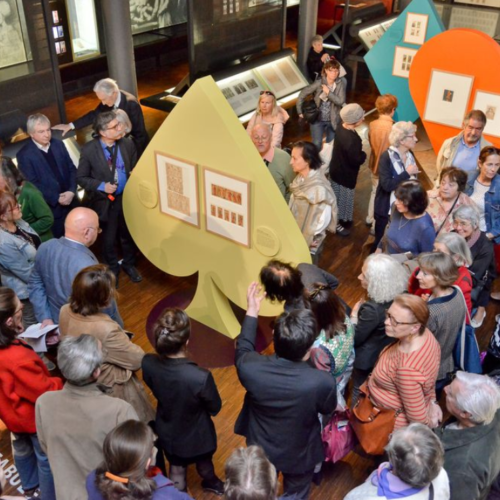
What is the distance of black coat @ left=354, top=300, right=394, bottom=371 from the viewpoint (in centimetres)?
336

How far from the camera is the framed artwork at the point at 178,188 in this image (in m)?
4.25

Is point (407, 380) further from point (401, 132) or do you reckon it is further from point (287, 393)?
point (401, 132)

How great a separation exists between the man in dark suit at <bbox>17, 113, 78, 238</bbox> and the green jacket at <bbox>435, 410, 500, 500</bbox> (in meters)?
3.86

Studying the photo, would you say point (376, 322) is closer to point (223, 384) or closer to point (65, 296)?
point (223, 384)

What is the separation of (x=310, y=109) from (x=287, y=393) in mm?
5085

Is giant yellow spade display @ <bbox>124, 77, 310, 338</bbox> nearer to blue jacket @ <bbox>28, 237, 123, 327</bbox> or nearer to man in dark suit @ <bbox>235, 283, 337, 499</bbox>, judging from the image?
blue jacket @ <bbox>28, 237, 123, 327</bbox>

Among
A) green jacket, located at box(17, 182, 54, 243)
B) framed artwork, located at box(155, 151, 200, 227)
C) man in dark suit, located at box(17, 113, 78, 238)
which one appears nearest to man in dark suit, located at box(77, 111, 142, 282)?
man in dark suit, located at box(17, 113, 78, 238)

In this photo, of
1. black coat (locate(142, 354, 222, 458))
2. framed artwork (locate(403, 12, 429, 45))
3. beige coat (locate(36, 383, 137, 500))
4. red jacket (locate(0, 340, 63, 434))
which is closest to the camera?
beige coat (locate(36, 383, 137, 500))

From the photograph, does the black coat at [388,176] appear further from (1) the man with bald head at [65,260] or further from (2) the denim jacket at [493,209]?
(1) the man with bald head at [65,260]

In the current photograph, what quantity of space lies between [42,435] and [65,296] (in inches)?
48.9

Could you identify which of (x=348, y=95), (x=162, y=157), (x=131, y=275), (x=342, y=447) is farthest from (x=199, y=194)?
(x=348, y=95)

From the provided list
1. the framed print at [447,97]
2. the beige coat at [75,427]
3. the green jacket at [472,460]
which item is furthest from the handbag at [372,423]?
the framed print at [447,97]

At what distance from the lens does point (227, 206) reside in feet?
13.5

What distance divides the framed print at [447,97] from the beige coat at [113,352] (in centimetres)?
573
